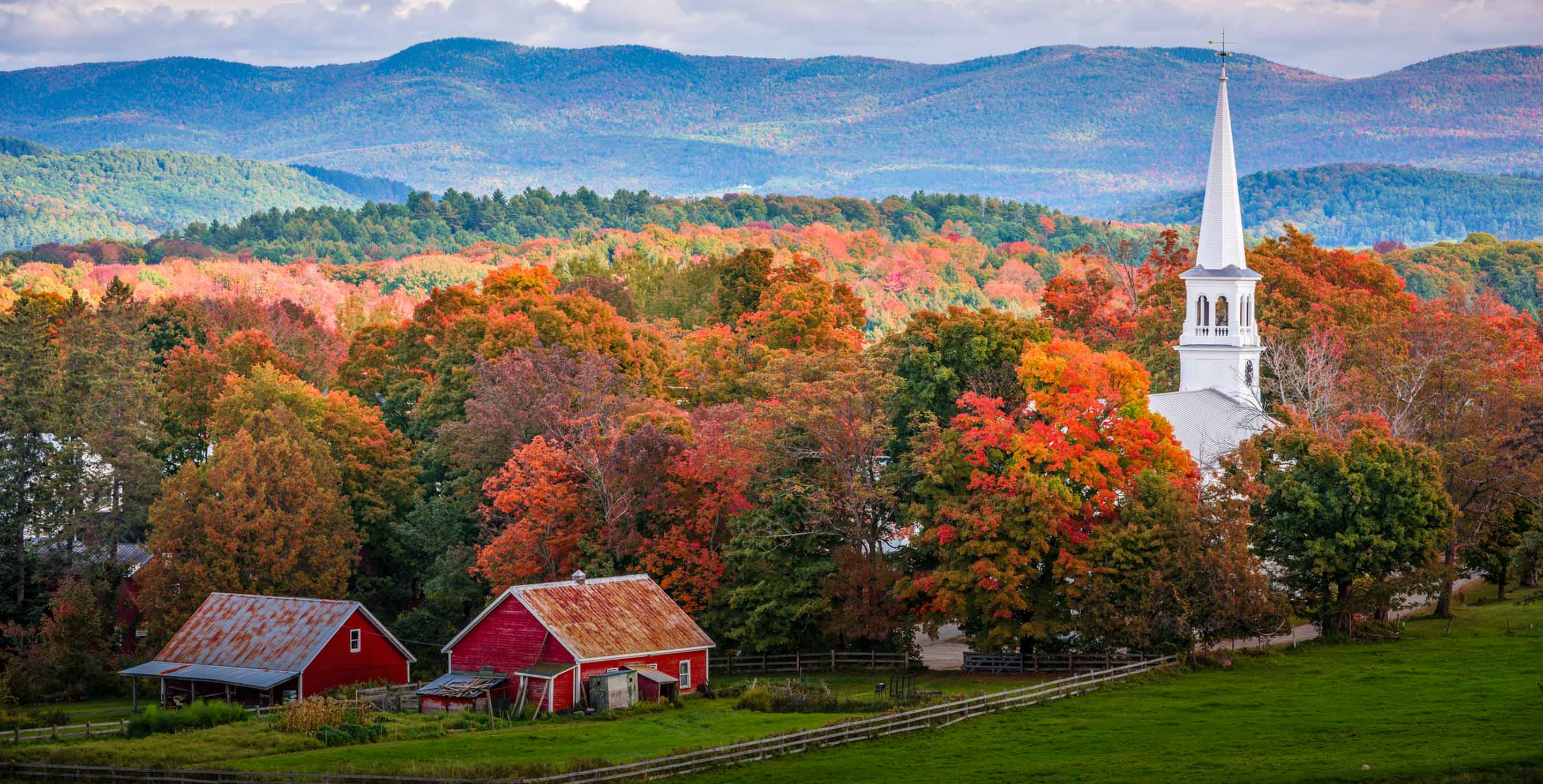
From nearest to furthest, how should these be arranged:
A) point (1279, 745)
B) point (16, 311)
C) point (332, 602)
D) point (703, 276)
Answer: point (1279, 745), point (332, 602), point (16, 311), point (703, 276)

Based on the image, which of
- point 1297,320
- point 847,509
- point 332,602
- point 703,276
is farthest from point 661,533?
point 703,276

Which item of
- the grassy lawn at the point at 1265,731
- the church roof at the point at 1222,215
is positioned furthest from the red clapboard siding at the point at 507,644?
the church roof at the point at 1222,215

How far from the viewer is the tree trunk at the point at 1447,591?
5784cm

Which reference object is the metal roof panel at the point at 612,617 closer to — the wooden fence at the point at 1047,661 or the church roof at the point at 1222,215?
the wooden fence at the point at 1047,661

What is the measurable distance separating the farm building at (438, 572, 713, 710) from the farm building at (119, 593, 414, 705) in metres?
4.36

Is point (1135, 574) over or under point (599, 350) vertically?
under

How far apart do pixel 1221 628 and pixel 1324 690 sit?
5.38 metres

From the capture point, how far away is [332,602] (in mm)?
56312

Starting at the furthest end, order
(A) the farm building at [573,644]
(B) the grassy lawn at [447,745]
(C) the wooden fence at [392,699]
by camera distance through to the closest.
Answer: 1. (C) the wooden fence at [392,699]
2. (A) the farm building at [573,644]
3. (B) the grassy lawn at [447,745]

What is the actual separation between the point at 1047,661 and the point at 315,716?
21774 mm

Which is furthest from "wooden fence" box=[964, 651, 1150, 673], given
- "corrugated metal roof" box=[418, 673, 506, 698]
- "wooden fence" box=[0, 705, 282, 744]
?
"wooden fence" box=[0, 705, 282, 744]

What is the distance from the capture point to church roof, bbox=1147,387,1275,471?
62844 millimetres

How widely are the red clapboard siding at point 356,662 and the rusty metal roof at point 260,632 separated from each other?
0.88 ft

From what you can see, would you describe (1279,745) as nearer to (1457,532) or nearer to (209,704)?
→ (1457,532)
